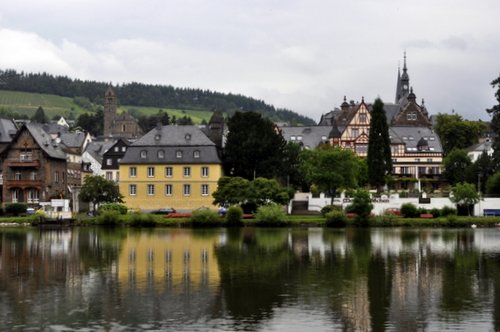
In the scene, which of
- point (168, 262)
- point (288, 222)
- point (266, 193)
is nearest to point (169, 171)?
point (266, 193)

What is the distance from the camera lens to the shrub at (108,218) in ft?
272

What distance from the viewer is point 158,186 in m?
98.9

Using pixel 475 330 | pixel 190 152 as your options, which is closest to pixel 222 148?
pixel 190 152

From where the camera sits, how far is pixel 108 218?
82.9m

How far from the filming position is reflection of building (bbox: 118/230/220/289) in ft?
118

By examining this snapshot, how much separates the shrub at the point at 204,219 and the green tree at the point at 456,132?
6528cm

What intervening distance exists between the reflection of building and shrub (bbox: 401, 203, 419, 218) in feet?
98.6

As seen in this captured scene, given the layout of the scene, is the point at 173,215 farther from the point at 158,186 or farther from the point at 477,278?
the point at 477,278

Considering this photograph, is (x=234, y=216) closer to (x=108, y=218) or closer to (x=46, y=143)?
(x=108, y=218)

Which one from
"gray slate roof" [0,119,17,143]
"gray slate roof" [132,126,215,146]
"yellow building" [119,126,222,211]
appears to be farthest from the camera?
"gray slate roof" [0,119,17,143]

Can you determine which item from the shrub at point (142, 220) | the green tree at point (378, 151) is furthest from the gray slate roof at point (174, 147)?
the green tree at point (378, 151)

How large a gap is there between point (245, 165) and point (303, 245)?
42.1 metres

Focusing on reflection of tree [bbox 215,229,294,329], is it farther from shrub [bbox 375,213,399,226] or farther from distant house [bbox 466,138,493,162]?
distant house [bbox 466,138,493,162]

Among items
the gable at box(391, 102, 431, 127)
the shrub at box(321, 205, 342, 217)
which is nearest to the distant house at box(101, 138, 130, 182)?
the shrub at box(321, 205, 342, 217)
